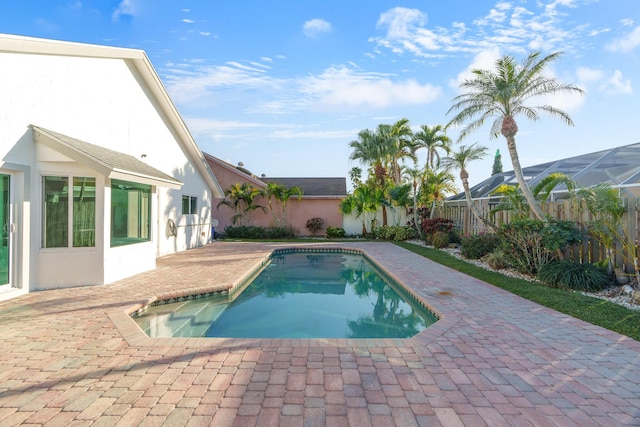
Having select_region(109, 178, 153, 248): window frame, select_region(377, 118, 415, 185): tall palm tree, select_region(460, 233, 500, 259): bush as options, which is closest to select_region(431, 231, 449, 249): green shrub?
select_region(460, 233, 500, 259): bush

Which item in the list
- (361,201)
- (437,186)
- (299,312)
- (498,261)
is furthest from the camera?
(361,201)

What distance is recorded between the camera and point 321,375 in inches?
164

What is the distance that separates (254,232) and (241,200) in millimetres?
2513

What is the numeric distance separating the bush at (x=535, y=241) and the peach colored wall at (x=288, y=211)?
52.2ft

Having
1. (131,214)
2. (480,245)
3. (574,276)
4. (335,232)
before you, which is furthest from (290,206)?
(574,276)

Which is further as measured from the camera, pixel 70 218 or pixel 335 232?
pixel 335 232

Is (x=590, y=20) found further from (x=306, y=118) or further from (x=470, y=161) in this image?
(x=306, y=118)

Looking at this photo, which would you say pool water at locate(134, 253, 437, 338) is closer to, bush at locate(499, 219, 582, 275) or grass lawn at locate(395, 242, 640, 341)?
grass lawn at locate(395, 242, 640, 341)

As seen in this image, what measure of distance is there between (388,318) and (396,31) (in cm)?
1025

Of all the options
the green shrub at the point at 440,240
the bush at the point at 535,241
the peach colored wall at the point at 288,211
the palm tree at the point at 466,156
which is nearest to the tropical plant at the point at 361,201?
the peach colored wall at the point at 288,211

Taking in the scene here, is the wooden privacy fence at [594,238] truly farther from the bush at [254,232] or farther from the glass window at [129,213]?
the bush at [254,232]

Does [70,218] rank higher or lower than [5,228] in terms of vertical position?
higher

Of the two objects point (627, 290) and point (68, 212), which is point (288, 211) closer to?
point (68, 212)

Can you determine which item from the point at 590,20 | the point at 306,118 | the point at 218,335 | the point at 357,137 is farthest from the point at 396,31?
the point at 357,137
